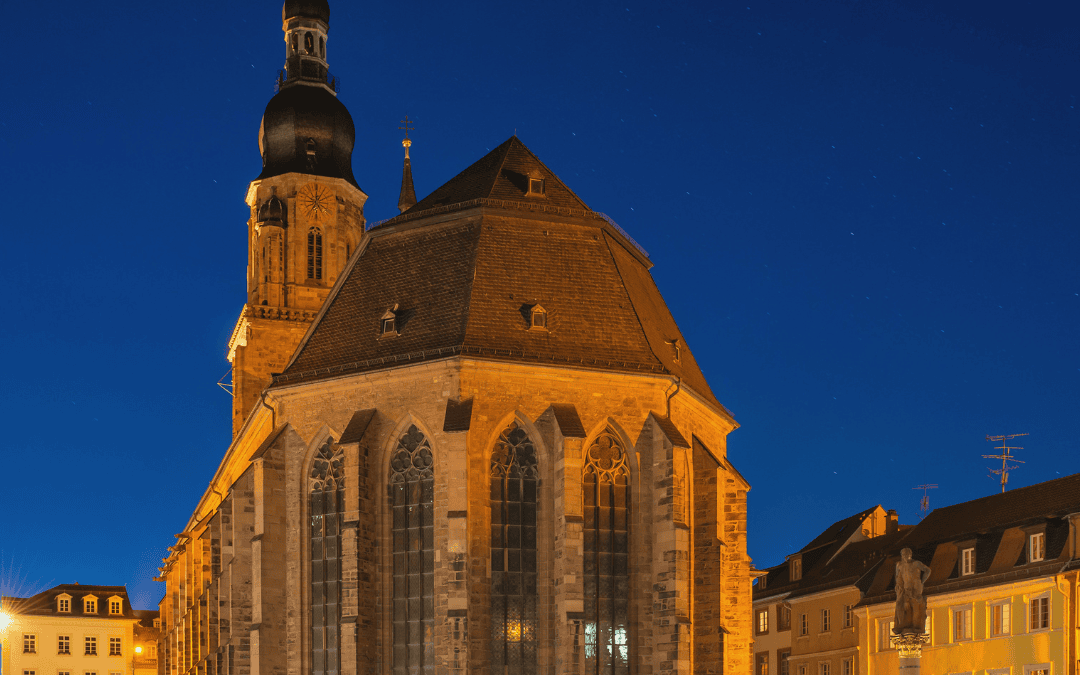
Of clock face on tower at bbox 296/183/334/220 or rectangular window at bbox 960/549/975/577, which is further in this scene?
clock face on tower at bbox 296/183/334/220

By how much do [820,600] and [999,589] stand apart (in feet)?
43.1

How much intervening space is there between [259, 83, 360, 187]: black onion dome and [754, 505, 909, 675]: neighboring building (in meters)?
23.0

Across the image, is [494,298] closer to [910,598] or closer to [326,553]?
[326,553]

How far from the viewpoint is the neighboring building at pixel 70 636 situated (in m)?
91.6

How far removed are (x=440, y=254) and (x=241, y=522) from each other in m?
8.21

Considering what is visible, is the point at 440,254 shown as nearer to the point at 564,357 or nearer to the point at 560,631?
the point at 564,357

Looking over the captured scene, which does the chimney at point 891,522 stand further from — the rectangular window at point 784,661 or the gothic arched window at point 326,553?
the gothic arched window at point 326,553

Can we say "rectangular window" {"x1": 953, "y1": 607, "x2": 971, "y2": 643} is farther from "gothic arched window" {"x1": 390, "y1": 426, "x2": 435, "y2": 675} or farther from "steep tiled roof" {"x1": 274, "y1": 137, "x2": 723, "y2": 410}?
"gothic arched window" {"x1": 390, "y1": 426, "x2": 435, "y2": 675}

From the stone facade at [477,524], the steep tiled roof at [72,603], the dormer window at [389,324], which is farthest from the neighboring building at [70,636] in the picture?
the dormer window at [389,324]

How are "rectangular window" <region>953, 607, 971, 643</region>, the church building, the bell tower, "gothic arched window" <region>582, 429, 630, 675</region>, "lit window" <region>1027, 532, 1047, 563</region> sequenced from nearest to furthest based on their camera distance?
the church building → "gothic arched window" <region>582, 429, 630, 675</region> → "lit window" <region>1027, 532, 1047, 563</region> → "rectangular window" <region>953, 607, 971, 643</region> → the bell tower

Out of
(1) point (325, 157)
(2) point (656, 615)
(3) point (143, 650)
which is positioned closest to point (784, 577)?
(1) point (325, 157)

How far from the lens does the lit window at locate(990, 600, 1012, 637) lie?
4725 cm

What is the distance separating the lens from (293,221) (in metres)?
58.7

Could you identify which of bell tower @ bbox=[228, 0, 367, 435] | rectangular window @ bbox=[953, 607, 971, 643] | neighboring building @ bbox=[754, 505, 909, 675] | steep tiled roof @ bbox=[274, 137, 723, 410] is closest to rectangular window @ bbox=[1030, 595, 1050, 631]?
rectangular window @ bbox=[953, 607, 971, 643]
